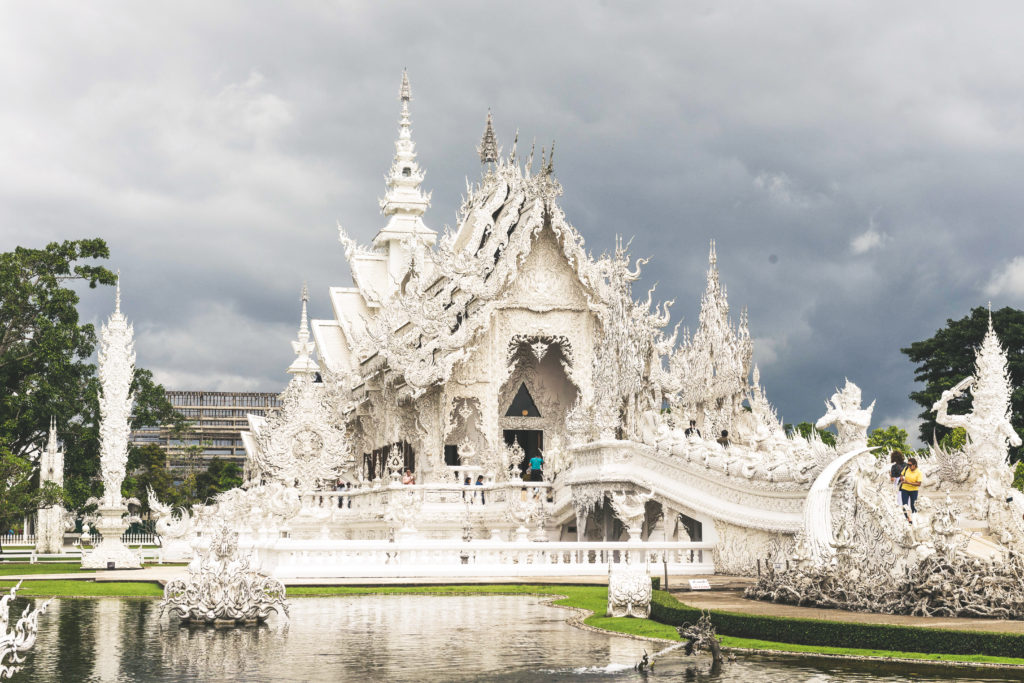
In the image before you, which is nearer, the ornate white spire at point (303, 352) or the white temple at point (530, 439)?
the white temple at point (530, 439)

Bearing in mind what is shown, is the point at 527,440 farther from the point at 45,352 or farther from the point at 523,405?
the point at 45,352

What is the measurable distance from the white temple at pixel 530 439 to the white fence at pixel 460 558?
0.04 m

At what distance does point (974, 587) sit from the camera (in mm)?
11336

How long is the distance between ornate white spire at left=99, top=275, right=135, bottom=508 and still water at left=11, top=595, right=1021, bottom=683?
9.12m

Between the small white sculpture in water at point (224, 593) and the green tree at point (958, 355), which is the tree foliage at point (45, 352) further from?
the green tree at point (958, 355)

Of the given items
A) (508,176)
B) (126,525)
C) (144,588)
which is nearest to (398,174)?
(508,176)

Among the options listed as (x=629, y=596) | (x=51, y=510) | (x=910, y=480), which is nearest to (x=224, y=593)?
(x=629, y=596)

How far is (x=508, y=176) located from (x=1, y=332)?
Result: 43.9 ft

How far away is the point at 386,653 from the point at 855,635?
3.92 meters

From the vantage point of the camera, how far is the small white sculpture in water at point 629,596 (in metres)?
12.7

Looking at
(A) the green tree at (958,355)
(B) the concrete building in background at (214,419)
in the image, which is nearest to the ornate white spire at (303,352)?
(A) the green tree at (958,355)

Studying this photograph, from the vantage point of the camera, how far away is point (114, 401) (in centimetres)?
2336

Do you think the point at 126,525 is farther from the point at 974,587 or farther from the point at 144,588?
the point at 974,587

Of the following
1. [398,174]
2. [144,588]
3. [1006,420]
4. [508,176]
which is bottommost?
[144,588]
